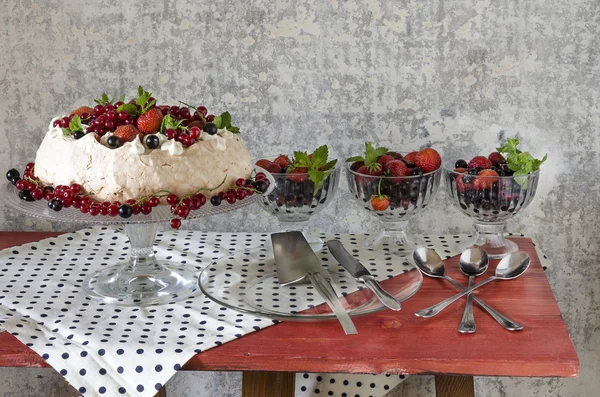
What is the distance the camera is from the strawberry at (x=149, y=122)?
115cm

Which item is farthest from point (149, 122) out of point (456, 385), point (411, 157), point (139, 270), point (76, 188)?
point (456, 385)

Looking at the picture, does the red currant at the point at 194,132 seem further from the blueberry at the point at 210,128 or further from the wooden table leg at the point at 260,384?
the wooden table leg at the point at 260,384

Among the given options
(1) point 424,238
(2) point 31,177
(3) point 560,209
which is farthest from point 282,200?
(3) point 560,209

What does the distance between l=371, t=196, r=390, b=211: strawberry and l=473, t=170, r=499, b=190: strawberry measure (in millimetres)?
155

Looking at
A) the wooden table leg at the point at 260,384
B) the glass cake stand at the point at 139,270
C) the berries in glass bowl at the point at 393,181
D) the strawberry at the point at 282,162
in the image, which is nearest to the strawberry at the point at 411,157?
the berries in glass bowl at the point at 393,181

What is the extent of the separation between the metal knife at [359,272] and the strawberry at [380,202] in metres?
0.09

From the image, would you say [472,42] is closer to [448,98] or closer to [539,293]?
[448,98]

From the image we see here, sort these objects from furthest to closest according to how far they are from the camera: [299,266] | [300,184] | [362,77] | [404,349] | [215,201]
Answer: [362,77] < [300,184] < [299,266] < [215,201] < [404,349]

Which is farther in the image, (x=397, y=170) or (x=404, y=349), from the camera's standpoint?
(x=397, y=170)

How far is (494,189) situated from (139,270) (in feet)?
2.03

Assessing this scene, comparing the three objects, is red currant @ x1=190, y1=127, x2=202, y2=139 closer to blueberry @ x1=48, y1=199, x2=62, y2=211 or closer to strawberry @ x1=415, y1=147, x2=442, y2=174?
blueberry @ x1=48, y1=199, x2=62, y2=211

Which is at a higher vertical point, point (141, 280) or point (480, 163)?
point (480, 163)

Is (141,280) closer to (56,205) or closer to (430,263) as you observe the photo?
(56,205)

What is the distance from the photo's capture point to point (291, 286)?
1.22 metres
